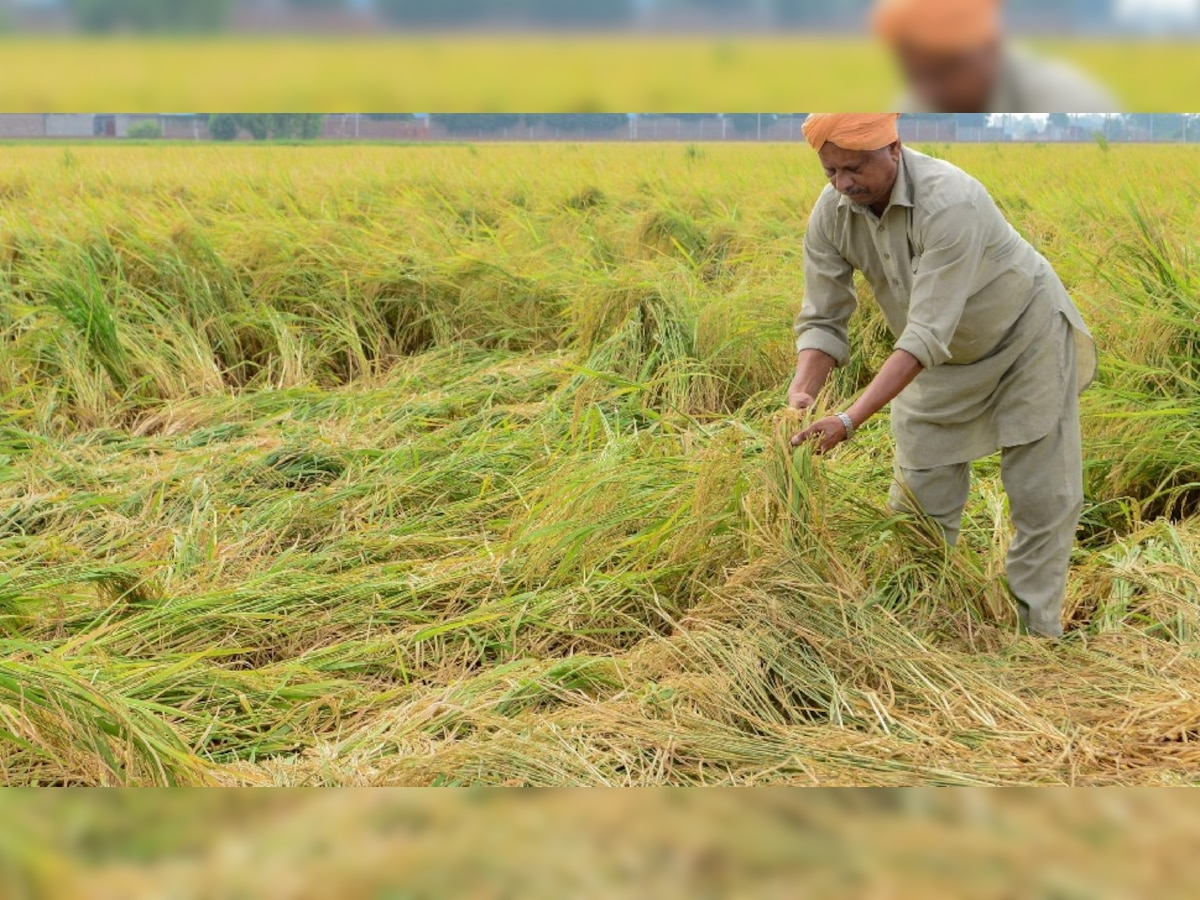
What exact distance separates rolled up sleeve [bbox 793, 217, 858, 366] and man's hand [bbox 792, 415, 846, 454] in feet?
0.86

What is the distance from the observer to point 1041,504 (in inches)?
89.4

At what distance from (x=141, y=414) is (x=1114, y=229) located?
3285mm

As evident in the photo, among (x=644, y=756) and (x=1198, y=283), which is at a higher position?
(x=1198, y=283)

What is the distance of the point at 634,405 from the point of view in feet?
11.3

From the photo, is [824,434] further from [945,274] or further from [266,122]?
[266,122]
